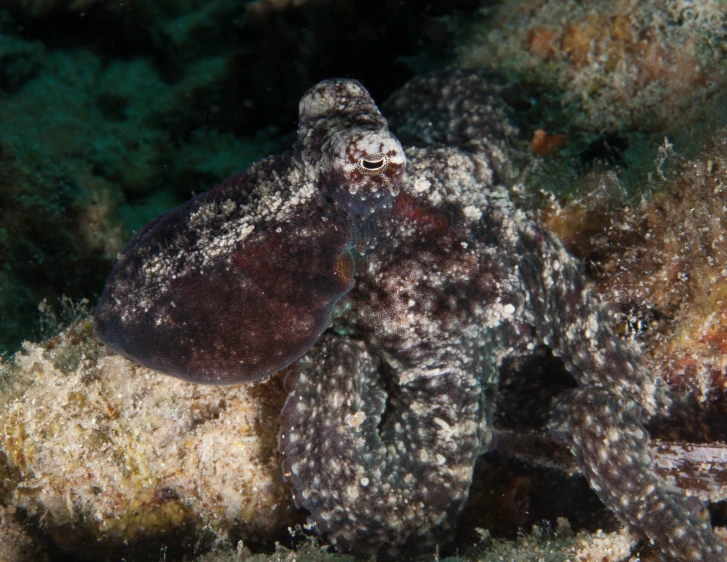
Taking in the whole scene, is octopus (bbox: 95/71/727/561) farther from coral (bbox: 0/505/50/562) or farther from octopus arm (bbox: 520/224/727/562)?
coral (bbox: 0/505/50/562)

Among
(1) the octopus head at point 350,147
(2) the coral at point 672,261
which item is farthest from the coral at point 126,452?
(2) the coral at point 672,261

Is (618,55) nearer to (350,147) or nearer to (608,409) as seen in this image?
(608,409)

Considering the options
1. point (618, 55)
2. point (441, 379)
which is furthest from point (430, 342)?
point (618, 55)

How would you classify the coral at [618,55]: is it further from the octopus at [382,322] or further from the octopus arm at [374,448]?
the octopus arm at [374,448]

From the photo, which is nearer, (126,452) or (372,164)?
(372,164)

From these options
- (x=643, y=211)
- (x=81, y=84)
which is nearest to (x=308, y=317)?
(x=643, y=211)

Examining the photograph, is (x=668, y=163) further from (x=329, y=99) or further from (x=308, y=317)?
(x=308, y=317)
